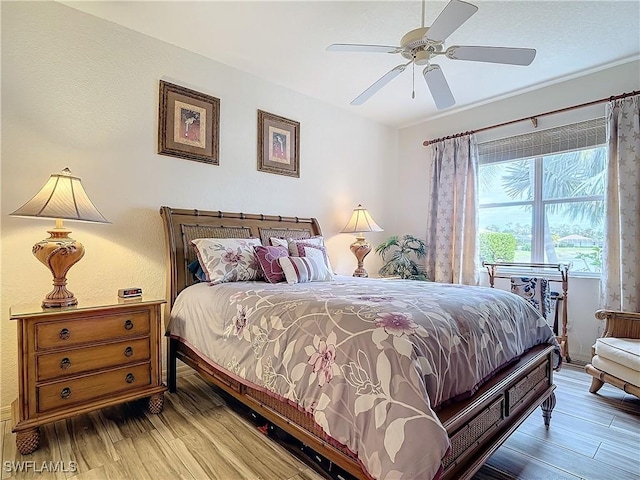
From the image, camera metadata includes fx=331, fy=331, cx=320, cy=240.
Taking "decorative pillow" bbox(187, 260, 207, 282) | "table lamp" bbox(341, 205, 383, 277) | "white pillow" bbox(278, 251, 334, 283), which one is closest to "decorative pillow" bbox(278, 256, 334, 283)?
"white pillow" bbox(278, 251, 334, 283)

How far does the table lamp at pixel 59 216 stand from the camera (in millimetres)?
1884

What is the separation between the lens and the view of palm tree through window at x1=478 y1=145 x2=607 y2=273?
3361 mm

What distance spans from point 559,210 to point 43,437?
4.72 meters

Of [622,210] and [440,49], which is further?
[622,210]

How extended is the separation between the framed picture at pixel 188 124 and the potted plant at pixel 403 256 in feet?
8.29

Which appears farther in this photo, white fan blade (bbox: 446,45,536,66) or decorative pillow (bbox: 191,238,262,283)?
decorative pillow (bbox: 191,238,262,283)

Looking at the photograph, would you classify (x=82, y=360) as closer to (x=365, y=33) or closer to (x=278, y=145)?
(x=278, y=145)

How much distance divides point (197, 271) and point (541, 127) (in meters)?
3.86

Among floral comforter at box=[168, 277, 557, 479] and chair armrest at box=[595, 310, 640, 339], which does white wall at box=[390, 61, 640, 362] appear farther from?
floral comforter at box=[168, 277, 557, 479]

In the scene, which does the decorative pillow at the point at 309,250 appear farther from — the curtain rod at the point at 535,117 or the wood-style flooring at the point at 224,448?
the curtain rod at the point at 535,117

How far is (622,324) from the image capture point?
258 centimetres

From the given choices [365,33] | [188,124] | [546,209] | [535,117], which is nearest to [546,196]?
[546,209]
